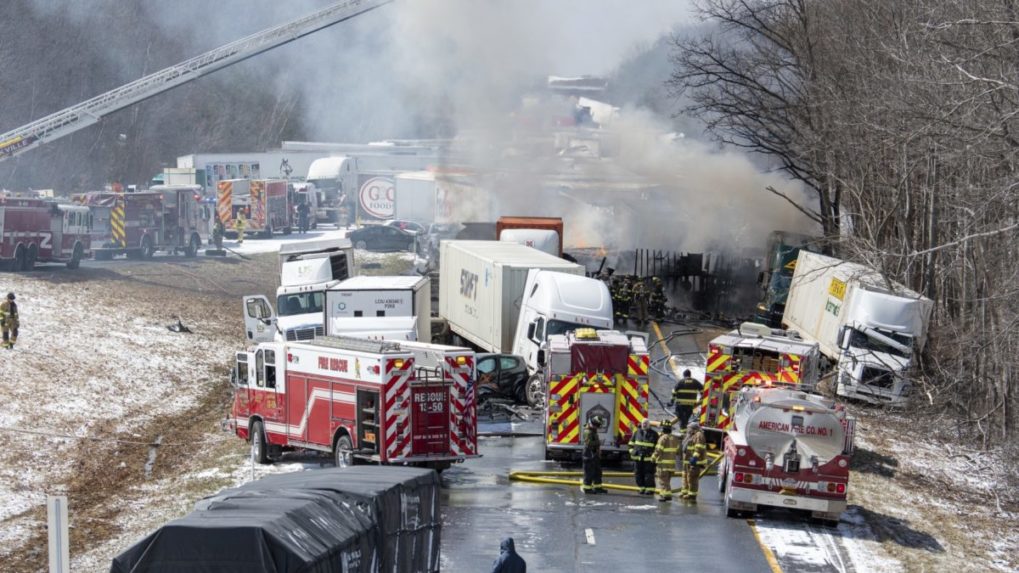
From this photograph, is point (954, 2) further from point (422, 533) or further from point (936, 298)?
point (422, 533)

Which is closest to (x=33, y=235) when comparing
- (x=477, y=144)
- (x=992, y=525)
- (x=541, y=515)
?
(x=477, y=144)

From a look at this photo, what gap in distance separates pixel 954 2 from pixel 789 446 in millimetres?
15056

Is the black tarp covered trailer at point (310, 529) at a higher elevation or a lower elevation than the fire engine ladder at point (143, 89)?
lower

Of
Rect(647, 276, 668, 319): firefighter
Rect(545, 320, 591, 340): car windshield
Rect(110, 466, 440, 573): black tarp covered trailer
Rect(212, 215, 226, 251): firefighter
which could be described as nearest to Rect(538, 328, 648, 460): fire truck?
Rect(545, 320, 591, 340): car windshield

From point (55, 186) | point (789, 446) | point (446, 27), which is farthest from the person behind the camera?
point (55, 186)

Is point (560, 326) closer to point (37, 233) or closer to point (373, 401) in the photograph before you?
point (373, 401)

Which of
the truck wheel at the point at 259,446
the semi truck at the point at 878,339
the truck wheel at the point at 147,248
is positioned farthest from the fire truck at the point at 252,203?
the truck wheel at the point at 259,446

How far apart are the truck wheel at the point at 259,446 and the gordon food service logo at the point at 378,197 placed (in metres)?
57.1

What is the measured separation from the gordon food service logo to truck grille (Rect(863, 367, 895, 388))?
5239 cm

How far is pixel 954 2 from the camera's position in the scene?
102 feet

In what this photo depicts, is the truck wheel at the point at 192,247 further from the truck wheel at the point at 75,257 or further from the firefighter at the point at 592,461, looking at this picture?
the firefighter at the point at 592,461

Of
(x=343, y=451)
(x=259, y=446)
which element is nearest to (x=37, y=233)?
(x=259, y=446)

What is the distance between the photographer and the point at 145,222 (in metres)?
59.4

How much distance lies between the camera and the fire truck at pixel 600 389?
24.6m
